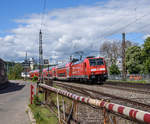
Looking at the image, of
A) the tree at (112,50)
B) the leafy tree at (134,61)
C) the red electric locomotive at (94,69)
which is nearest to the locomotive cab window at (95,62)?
the red electric locomotive at (94,69)

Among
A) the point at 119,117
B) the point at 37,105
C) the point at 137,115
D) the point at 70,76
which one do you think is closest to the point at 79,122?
the point at 119,117

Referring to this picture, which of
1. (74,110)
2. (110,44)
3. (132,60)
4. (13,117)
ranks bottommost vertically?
(13,117)

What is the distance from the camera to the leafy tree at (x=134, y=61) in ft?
202

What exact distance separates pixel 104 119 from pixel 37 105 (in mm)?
8509

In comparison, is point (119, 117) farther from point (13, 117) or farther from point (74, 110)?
point (13, 117)

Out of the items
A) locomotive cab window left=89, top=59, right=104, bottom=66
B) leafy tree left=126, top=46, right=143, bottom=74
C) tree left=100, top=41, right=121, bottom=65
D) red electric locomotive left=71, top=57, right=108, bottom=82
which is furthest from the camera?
tree left=100, top=41, right=121, bottom=65

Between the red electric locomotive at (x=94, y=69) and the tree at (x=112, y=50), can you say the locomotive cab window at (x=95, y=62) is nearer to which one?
the red electric locomotive at (x=94, y=69)

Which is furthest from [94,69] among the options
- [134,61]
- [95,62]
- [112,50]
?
[112,50]

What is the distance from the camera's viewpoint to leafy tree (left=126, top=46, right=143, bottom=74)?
202 feet

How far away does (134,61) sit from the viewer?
62.8 metres

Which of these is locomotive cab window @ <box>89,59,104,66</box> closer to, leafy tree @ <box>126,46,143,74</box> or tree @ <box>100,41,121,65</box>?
leafy tree @ <box>126,46,143,74</box>

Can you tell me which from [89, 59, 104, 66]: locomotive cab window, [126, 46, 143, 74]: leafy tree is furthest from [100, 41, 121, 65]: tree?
[89, 59, 104, 66]: locomotive cab window

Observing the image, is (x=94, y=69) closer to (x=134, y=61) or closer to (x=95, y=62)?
(x=95, y=62)

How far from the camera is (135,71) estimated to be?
6209cm
